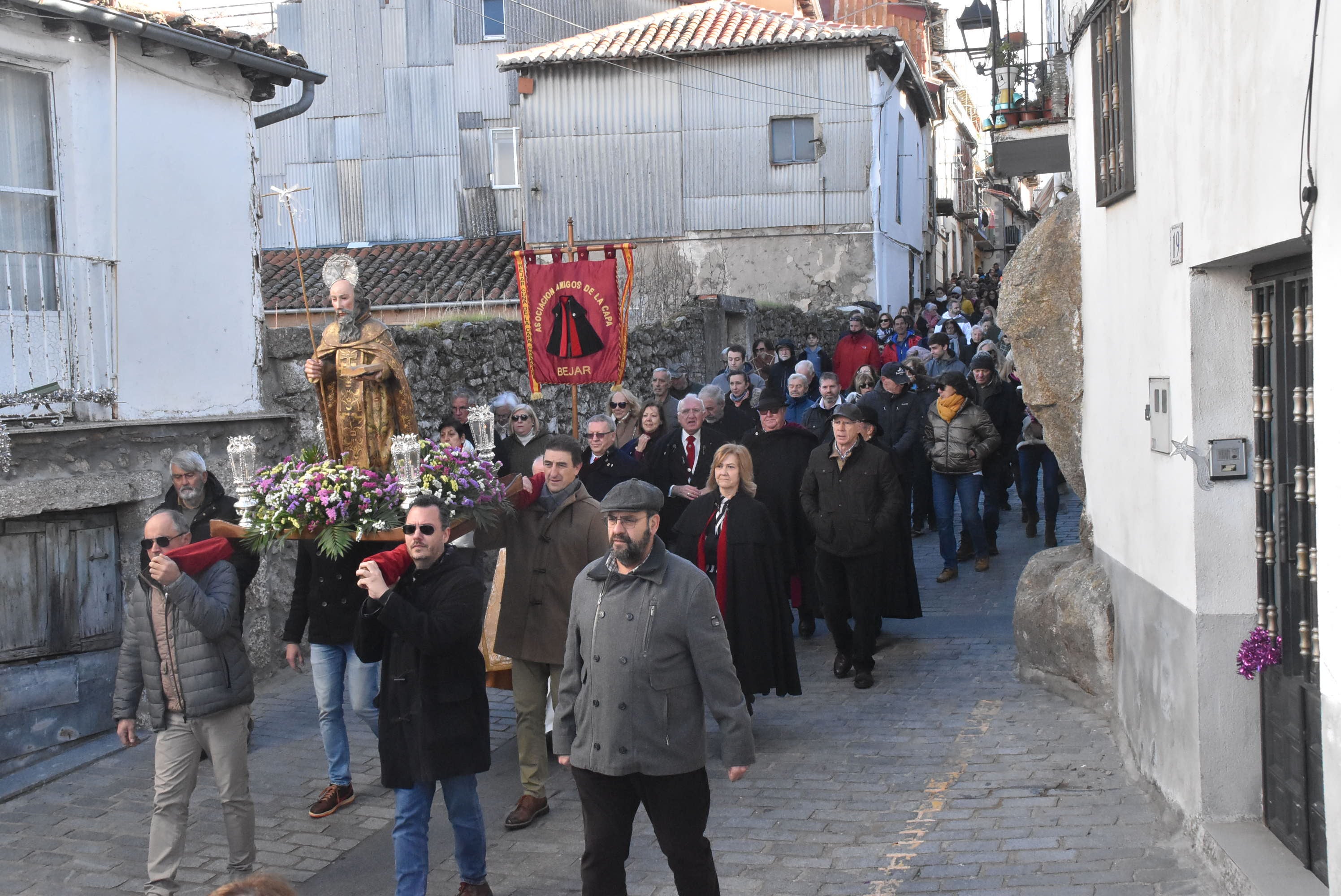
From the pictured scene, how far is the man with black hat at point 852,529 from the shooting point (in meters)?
9.04

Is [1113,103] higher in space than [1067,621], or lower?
higher

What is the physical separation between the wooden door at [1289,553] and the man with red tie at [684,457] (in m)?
5.30

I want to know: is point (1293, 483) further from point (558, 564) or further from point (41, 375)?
point (41, 375)

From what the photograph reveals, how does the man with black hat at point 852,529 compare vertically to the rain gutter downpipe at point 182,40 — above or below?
below

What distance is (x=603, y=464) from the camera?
938 centimetres

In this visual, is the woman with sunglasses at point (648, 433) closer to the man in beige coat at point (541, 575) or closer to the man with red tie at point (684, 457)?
the man with red tie at point (684, 457)

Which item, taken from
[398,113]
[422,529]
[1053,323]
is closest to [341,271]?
[422,529]

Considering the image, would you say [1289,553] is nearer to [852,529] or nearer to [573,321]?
[852,529]

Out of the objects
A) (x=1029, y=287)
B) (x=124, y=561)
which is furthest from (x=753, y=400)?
(x=124, y=561)

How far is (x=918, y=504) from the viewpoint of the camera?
14.1 metres

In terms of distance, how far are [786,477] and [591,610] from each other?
521 centimetres

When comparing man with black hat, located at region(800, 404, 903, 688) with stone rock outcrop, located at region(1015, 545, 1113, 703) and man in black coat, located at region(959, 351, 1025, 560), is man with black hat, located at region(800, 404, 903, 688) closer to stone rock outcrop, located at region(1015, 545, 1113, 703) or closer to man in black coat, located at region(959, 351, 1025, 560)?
stone rock outcrop, located at region(1015, 545, 1113, 703)

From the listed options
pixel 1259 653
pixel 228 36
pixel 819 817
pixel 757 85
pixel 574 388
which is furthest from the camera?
pixel 757 85

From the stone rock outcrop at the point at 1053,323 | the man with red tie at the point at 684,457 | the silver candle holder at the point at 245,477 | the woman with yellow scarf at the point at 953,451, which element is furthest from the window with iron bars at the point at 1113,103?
the woman with yellow scarf at the point at 953,451
